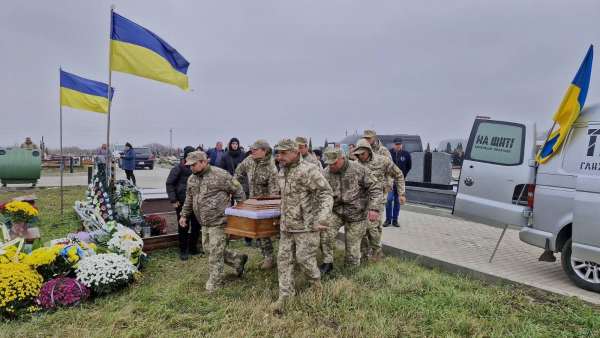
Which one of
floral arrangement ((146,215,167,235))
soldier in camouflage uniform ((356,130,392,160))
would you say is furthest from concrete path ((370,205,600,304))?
floral arrangement ((146,215,167,235))

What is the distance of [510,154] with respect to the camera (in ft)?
16.6

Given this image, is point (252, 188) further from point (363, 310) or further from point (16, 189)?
point (16, 189)

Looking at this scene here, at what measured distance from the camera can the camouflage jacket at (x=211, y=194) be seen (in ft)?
15.5

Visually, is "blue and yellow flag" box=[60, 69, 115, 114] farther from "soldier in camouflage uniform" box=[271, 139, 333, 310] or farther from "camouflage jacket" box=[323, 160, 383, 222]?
"soldier in camouflage uniform" box=[271, 139, 333, 310]

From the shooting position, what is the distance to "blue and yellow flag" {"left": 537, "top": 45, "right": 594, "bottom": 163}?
4492mm

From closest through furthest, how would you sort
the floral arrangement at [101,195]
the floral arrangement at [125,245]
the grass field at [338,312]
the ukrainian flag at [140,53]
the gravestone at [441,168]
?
the grass field at [338,312]
the floral arrangement at [125,245]
the floral arrangement at [101,195]
the ukrainian flag at [140,53]
the gravestone at [441,168]

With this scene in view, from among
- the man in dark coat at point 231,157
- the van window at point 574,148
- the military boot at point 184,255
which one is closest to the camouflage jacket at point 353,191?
the van window at point 574,148

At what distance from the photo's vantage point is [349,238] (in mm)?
5148

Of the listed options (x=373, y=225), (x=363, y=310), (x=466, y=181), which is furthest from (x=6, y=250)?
(x=466, y=181)

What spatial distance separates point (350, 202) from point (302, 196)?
1.08 m

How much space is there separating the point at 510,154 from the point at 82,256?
5479 millimetres

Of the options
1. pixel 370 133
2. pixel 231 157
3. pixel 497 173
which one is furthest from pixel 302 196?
pixel 231 157

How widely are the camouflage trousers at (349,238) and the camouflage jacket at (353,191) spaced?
0.09 metres

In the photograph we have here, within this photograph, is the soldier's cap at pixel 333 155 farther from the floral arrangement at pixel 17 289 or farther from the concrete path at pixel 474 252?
the floral arrangement at pixel 17 289
